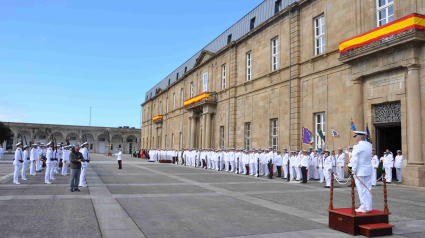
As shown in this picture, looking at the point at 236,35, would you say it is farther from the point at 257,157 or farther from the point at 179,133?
the point at 179,133

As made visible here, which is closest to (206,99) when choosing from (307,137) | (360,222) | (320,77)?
(320,77)

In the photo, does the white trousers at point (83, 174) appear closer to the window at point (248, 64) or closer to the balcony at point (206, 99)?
the window at point (248, 64)

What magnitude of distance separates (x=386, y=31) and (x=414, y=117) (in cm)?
408

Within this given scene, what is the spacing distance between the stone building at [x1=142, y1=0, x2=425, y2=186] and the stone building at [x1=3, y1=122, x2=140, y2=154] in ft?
173

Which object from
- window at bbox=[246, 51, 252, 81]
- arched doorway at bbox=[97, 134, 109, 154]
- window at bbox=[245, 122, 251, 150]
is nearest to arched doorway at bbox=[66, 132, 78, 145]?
arched doorway at bbox=[97, 134, 109, 154]

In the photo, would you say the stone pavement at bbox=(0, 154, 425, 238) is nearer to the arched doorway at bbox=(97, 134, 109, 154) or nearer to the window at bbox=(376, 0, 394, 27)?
the window at bbox=(376, 0, 394, 27)

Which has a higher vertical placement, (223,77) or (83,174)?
(223,77)

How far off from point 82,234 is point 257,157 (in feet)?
51.9

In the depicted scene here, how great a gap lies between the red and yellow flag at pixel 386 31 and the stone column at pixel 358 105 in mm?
1871

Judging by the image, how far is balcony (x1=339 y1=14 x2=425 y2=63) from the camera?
525 inches

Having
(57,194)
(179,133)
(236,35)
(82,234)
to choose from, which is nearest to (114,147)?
(179,133)

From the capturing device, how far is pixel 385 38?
1460 cm

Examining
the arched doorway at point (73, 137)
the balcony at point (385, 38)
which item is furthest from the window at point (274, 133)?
the arched doorway at point (73, 137)

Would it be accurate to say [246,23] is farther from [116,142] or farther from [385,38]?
[116,142]
